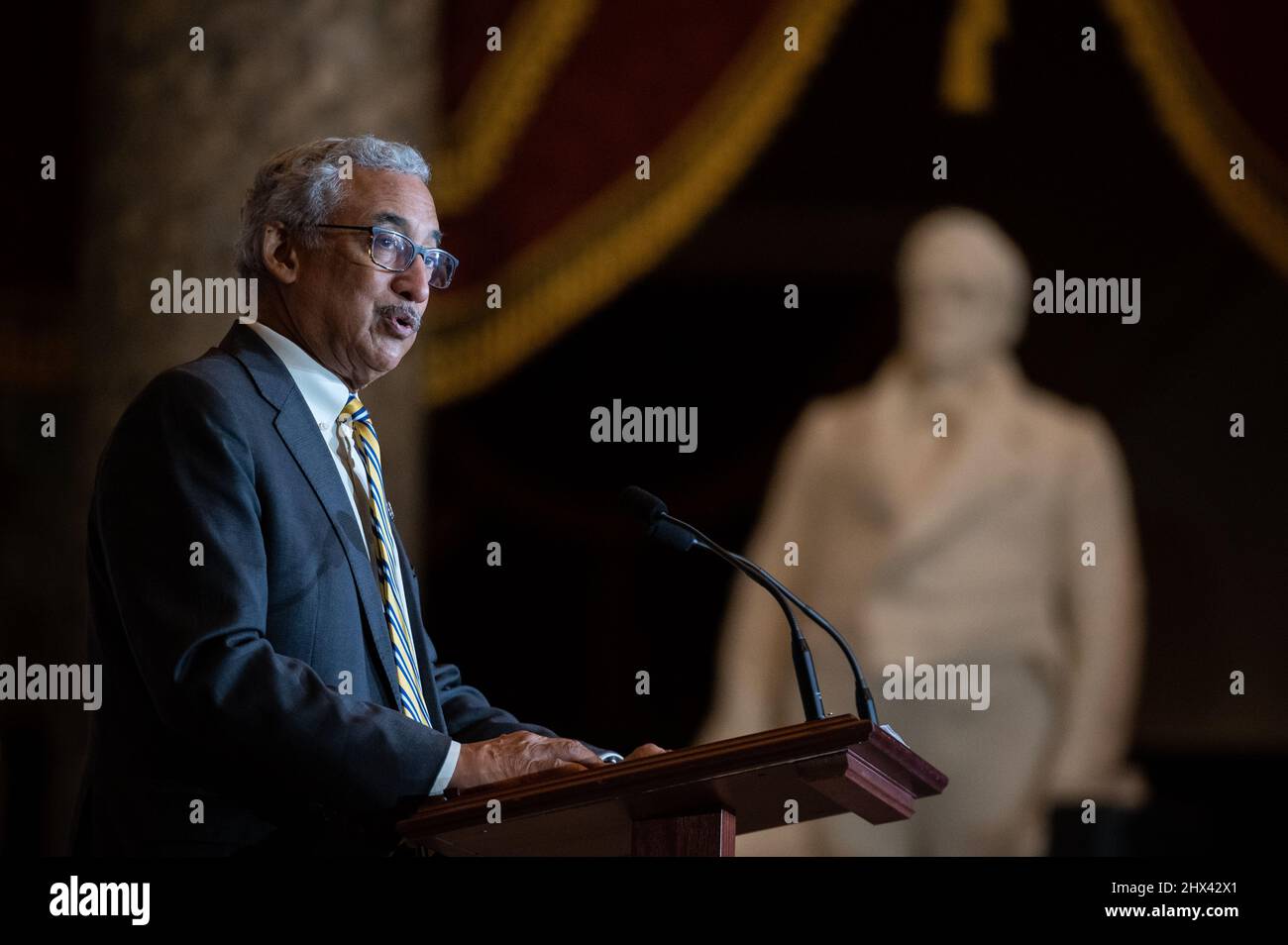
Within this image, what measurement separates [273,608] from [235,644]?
14 centimetres

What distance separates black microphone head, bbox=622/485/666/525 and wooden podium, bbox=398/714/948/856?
391mm

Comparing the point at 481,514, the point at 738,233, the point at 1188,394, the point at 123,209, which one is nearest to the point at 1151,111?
the point at 1188,394

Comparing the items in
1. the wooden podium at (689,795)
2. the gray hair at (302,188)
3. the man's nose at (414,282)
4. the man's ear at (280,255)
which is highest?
the gray hair at (302,188)

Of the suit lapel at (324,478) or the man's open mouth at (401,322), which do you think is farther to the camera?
the man's open mouth at (401,322)

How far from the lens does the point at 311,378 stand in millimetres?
2369

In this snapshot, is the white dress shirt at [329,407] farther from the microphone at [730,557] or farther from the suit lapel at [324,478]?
the microphone at [730,557]

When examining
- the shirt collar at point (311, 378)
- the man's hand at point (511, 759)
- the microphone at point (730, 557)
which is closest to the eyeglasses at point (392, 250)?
the shirt collar at point (311, 378)

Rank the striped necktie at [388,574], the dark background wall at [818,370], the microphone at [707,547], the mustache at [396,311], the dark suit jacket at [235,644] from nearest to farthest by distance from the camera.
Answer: the dark suit jacket at [235,644] < the microphone at [707,547] < the striped necktie at [388,574] < the mustache at [396,311] < the dark background wall at [818,370]

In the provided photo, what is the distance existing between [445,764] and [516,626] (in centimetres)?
317

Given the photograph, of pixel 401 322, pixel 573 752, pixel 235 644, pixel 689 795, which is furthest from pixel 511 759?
pixel 401 322

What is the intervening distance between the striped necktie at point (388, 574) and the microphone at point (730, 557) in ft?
0.99

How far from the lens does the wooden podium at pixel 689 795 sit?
1.88m

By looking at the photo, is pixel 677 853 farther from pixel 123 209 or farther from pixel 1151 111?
pixel 1151 111

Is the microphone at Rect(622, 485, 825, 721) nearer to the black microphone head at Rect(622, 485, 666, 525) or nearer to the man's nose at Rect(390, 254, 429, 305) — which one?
the black microphone head at Rect(622, 485, 666, 525)
